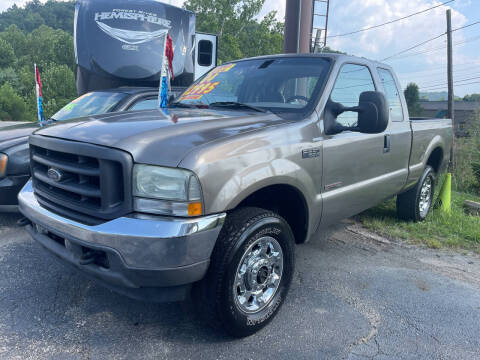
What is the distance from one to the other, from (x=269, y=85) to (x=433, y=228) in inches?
121

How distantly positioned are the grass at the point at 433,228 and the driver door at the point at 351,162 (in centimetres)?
115

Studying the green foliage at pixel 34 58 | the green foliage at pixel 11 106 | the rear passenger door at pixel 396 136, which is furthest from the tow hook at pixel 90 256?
the green foliage at pixel 11 106

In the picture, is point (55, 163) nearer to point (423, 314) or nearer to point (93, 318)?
point (93, 318)

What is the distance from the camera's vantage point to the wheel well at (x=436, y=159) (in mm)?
5281

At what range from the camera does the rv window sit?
9.06m

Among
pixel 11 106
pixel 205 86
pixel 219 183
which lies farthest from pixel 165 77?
pixel 11 106

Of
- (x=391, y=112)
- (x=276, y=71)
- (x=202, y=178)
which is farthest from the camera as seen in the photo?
(x=391, y=112)

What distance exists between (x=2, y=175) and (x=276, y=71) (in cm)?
301

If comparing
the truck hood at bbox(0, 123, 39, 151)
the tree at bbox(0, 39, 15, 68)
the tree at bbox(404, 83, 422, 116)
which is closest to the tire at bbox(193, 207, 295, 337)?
the truck hood at bbox(0, 123, 39, 151)

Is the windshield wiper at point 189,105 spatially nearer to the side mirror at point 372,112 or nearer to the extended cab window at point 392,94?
the side mirror at point 372,112

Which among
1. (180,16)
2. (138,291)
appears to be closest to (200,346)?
(138,291)

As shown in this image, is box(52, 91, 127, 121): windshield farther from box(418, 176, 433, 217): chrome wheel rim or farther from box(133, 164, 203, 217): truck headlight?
box(418, 176, 433, 217): chrome wheel rim

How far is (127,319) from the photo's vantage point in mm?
2779

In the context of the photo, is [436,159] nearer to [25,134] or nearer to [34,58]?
[25,134]
